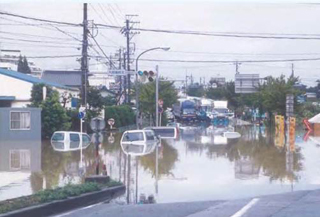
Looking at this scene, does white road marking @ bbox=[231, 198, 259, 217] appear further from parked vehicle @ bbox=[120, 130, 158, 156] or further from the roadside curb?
parked vehicle @ bbox=[120, 130, 158, 156]

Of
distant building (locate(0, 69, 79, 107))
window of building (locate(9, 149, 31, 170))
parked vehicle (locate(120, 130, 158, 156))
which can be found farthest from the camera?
distant building (locate(0, 69, 79, 107))

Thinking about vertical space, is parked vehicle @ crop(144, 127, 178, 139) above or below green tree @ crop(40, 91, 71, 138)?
below

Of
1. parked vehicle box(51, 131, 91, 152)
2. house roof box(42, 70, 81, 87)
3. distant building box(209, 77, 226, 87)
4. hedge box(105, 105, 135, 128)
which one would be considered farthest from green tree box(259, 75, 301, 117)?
distant building box(209, 77, 226, 87)

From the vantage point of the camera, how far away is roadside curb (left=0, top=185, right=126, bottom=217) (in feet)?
41.9

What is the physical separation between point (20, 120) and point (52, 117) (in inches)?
87.9

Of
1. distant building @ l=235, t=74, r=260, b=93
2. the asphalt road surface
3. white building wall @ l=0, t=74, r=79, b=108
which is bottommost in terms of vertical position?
the asphalt road surface

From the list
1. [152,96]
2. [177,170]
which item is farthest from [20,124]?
[152,96]

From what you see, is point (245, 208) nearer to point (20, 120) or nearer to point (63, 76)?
point (20, 120)

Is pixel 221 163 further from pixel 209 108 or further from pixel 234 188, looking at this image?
pixel 209 108

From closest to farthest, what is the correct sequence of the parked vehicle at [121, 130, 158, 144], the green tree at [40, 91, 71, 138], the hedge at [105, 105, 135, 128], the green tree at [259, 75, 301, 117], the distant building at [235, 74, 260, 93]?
the parked vehicle at [121, 130, 158, 144]
the green tree at [40, 91, 71, 138]
the hedge at [105, 105, 135, 128]
the green tree at [259, 75, 301, 117]
the distant building at [235, 74, 260, 93]

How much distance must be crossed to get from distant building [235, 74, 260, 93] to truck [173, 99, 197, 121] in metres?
8.04

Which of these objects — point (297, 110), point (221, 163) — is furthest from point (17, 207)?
point (297, 110)

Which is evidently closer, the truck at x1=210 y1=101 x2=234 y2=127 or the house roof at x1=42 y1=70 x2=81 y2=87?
the house roof at x1=42 y1=70 x2=81 y2=87

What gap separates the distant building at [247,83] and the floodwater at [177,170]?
3179 cm
